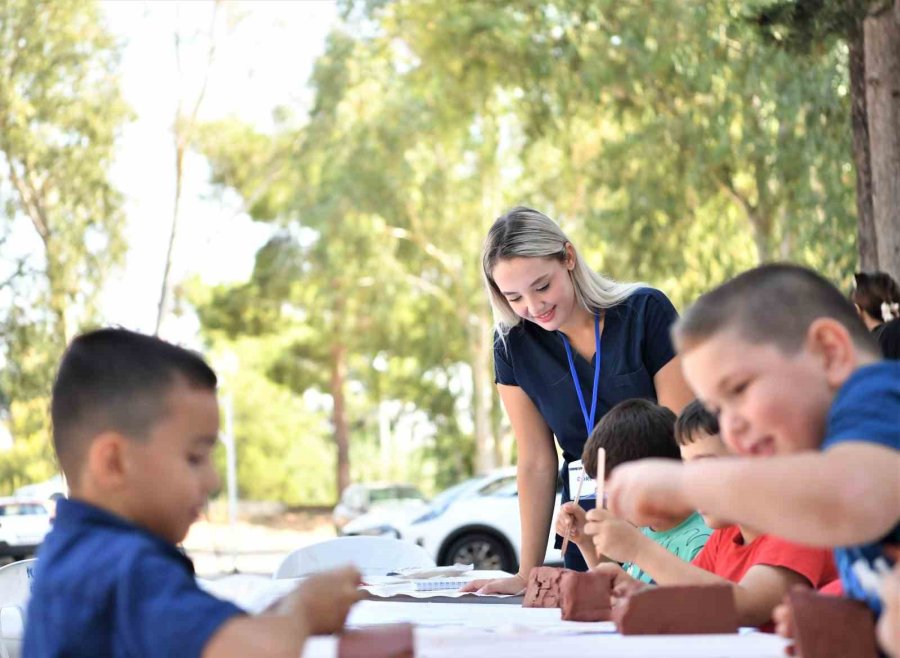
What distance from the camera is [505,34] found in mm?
13469

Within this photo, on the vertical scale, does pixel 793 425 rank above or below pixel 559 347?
below

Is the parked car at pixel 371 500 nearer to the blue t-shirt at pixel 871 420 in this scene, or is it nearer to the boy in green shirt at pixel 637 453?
the boy in green shirt at pixel 637 453

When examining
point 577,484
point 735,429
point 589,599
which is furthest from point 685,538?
point 735,429

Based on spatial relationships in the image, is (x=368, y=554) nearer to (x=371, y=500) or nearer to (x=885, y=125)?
(x=885, y=125)

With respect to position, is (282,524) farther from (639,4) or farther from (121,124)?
(639,4)

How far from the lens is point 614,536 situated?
7.18ft

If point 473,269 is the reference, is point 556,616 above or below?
below

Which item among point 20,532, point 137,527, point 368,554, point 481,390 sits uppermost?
point 481,390

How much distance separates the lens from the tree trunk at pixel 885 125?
6.43 meters

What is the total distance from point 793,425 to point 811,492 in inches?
5.2

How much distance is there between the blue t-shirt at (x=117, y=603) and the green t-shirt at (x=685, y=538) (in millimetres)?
1544

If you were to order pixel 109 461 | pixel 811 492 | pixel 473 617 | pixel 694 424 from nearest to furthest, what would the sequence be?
pixel 811 492
pixel 109 461
pixel 473 617
pixel 694 424

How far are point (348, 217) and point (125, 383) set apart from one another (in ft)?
73.2

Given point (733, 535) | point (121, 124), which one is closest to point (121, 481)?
point (733, 535)
